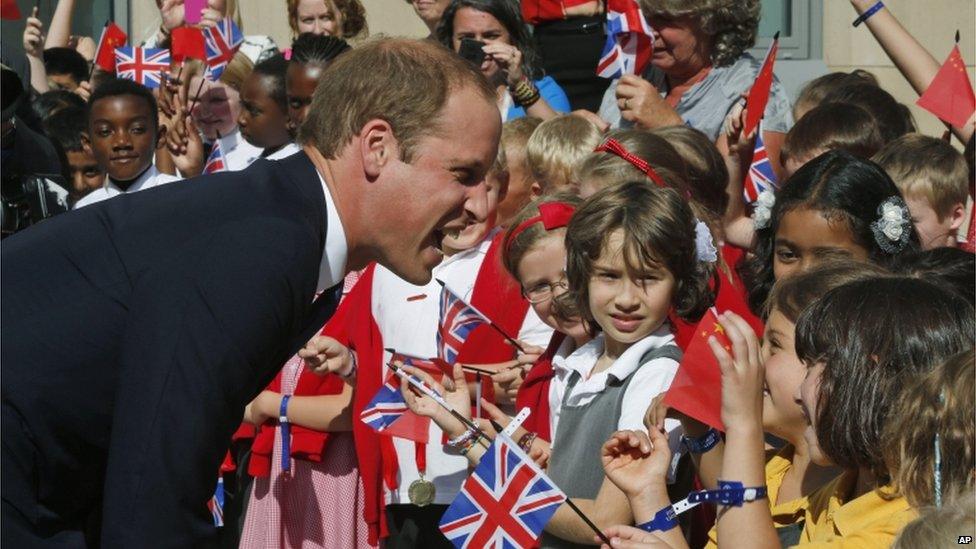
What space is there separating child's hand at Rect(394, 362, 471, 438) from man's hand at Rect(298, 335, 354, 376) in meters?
0.64

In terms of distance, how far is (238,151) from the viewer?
797 cm

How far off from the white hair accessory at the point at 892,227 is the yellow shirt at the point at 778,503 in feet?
2.78

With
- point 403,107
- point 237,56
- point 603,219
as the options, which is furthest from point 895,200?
point 237,56

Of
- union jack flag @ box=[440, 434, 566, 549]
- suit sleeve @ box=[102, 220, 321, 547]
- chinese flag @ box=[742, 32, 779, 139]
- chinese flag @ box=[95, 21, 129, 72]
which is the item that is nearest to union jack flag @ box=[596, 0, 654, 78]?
chinese flag @ box=[742, 32, 779, 139]

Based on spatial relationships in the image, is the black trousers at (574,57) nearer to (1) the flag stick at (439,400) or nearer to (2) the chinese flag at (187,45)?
(2) the chinese flag at (187,45)

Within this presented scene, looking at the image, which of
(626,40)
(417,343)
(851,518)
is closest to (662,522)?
(851,518)

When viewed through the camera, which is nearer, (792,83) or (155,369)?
(155,369)

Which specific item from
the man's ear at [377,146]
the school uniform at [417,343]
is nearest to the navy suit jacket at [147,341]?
the man's ear at [377,146]

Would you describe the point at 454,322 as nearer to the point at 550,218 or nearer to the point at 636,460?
the point at 550,218

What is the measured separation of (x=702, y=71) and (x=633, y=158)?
159 cm

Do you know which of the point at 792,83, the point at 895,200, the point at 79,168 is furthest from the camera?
the point at 792,83

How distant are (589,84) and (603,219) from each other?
3.54m

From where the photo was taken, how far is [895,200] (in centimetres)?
441

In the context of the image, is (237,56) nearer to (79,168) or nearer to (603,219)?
(79,168)
